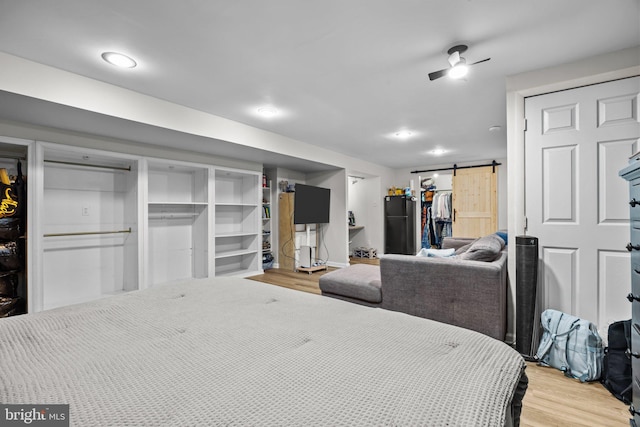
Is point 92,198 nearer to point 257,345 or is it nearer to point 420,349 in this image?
point 257,345

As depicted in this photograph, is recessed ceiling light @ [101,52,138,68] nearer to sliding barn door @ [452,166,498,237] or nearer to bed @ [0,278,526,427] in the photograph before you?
bed @ [0,278,526,427]

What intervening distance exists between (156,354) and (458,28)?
8.03 feet

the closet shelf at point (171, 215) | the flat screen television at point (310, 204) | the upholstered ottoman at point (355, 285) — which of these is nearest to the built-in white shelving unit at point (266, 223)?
the flat screen television at point (310, 204)

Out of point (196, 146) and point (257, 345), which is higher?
point (196, 146)

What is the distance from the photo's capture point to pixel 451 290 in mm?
2494

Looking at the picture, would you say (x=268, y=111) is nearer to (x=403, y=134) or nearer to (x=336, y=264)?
(x=403, y=134)

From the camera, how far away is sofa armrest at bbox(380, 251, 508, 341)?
2.34 meters

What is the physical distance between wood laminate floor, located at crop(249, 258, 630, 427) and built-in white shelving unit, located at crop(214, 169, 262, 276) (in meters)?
4.39

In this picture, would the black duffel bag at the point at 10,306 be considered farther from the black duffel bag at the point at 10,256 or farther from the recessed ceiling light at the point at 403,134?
the recessed ceiling light at the point at 403,134

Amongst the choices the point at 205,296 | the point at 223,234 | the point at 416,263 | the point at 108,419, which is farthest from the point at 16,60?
the point at 416,263

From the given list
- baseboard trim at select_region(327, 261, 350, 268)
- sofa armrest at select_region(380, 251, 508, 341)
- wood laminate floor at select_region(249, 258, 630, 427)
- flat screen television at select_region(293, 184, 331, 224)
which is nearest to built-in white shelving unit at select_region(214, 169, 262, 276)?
flat screen television at select_region(293, 184, 331, 224)

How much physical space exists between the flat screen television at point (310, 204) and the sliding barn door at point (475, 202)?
125 inches

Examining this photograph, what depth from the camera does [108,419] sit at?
64cm

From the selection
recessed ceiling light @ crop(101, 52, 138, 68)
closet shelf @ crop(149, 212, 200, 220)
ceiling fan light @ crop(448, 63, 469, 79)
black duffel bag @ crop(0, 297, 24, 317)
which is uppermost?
recessed ceiling light @ crop(101, 52, 138, 68)
